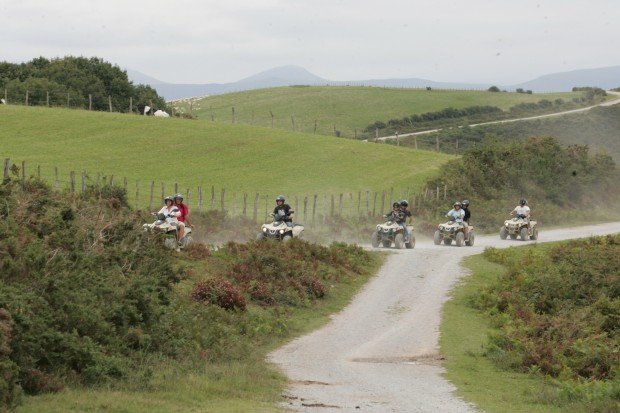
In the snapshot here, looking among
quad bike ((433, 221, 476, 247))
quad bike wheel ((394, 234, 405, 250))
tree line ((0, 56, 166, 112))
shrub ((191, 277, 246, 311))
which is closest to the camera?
shrub ((191, 277, 246, 311))

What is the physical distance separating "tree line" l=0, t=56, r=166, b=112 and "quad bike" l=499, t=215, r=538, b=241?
172 ft

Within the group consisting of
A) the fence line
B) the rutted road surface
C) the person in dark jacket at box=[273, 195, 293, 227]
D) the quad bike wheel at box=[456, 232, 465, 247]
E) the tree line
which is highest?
the tree line

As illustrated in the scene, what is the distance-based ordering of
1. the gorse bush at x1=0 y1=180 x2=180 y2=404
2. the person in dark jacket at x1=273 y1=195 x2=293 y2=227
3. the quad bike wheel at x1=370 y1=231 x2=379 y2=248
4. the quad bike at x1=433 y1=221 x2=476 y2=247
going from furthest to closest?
the quad bike at x1=433 y1=221 x2=476 y2=247 → the quad bike wheel at x1=370 y1=231 x2=379 y2=248 → the person in dark jacket at x1=273 y1=195 x2=293 y2=227 → the gorse bush at x1=0 y1=180 x2=180 y2=404

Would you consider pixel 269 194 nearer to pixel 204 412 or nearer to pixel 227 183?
pixel 227 183

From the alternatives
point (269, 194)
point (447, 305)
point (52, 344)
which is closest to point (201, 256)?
point (447, 305)

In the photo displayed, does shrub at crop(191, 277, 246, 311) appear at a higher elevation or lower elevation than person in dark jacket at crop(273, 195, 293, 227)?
lower

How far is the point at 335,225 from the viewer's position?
50.1 meters

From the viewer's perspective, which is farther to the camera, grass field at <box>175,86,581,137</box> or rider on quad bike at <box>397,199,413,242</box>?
grass field at <box>175,86,581,137</box>

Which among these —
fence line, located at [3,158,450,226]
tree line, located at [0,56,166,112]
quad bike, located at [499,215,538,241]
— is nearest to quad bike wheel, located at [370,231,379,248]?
fence line, located at [3,158,450,226]

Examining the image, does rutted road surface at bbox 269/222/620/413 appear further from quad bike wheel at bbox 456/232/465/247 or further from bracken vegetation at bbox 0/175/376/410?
quad bike wheel at bbox 456/232/465/247

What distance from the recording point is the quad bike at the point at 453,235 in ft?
146

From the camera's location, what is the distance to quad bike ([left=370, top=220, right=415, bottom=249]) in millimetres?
41906

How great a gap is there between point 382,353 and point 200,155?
50238 mm

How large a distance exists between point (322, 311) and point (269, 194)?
32673mm
